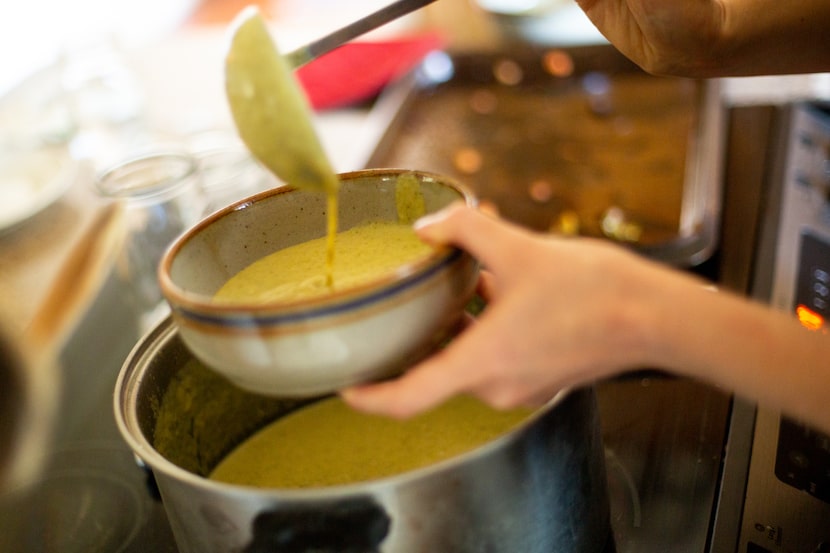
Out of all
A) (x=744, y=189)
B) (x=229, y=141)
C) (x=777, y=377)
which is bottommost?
(x=744, y=189)

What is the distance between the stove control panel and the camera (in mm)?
673

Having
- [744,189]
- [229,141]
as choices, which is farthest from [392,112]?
[744,189]

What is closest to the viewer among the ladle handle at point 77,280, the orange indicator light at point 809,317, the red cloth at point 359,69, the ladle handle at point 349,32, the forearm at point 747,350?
the forearm at point 747,350

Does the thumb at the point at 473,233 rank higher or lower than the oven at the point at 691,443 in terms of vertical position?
higher

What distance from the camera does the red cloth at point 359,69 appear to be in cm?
172

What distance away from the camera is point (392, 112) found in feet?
5.18

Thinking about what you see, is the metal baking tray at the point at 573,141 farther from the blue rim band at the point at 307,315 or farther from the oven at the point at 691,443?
the blue rim band at the point at 307,315

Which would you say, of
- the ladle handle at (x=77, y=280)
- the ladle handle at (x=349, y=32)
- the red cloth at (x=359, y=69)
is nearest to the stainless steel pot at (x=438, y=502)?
the ladle handle at (x=349, y=32)

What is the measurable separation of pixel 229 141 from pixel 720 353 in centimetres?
112

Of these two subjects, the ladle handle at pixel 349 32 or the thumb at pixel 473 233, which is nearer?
the thumb at pixel 473 233

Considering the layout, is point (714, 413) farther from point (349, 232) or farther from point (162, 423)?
point (162, 423)

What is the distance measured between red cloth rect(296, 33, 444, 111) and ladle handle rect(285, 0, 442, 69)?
104 centimetres

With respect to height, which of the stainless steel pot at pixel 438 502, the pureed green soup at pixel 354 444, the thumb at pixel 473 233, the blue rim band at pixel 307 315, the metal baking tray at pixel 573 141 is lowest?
the metal baking tray at pixel 573 141

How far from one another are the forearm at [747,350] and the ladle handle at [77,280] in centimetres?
85
